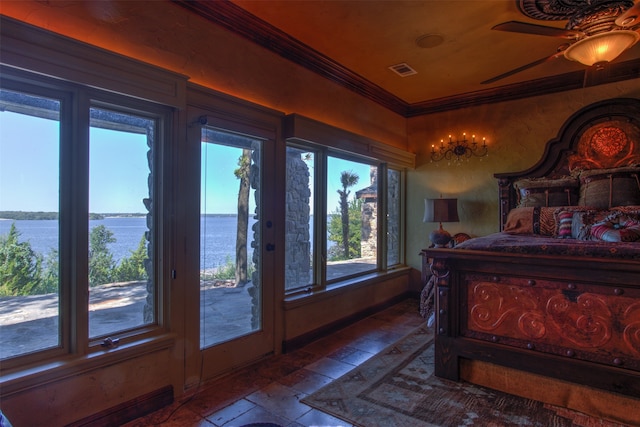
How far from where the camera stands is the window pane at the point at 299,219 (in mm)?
Result: 3256

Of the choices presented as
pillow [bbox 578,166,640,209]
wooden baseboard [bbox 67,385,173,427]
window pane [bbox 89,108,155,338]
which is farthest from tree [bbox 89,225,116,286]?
pillow [bbox 578,166,640,209]

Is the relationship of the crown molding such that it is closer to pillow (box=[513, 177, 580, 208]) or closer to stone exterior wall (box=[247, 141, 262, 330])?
stone exterior wall (box=[247, 141, 262, 330])

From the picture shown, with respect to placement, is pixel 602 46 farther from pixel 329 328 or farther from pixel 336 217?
pixel 329 328

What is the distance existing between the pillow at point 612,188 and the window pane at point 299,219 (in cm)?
278

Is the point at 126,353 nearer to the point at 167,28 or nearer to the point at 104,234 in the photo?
the point at 104,234

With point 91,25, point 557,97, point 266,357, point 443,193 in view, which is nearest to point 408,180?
point 443,193

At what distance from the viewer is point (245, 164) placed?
9.34ft

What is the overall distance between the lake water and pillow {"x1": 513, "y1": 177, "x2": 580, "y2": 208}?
121 inches

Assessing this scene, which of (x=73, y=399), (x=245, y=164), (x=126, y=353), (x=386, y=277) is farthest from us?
(x=386, y=277)

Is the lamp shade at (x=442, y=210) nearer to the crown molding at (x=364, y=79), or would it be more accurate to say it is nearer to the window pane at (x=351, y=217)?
the window pane at (x=351, y=217)

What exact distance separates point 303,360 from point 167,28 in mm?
2616

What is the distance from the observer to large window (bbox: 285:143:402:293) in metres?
3.34

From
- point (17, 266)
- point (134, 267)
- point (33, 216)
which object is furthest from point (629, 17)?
point (17, 266)

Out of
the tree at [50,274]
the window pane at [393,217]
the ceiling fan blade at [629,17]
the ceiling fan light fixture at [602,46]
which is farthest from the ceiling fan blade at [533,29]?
the tree at [50,274]
